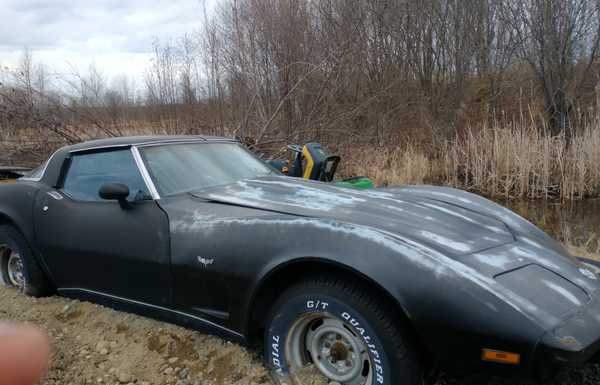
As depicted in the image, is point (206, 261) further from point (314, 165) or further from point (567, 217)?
point (567, 217)

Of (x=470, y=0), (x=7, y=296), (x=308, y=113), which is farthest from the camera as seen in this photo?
(x=470, y=0)

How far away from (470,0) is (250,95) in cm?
804

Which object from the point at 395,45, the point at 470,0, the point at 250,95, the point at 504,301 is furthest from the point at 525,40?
the point at 504,301

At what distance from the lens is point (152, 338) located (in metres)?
3.34

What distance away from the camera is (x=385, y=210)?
9.57ft

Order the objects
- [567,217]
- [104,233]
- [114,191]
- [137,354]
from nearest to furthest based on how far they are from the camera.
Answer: [137,354]
[114,191]
[104,233]
[567,217]

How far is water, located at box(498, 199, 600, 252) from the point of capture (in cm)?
677

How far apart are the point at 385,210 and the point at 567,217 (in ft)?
21.0

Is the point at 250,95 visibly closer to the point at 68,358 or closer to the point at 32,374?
the point at 68,358

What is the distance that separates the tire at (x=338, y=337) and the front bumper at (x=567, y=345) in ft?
1.70

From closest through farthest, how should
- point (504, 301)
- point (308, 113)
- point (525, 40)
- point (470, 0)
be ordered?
point (504, 301) < point (308, 113) < point (525, 40) < point (470, 0)

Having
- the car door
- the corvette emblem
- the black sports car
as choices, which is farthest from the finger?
the car door

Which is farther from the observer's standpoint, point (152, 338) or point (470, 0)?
point (470, 0)

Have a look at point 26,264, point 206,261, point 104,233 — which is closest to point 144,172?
point 104,233
